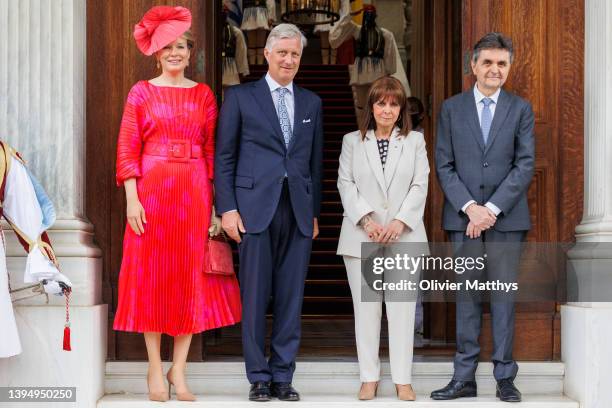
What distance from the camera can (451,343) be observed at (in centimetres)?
713

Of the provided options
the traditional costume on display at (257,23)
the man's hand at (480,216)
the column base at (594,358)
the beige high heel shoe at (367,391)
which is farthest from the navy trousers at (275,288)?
the traditional costume on display at (257,23)

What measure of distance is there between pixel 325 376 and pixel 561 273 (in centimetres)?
163

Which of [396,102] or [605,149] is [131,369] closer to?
[396,102]

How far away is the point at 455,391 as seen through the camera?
19.2 ft

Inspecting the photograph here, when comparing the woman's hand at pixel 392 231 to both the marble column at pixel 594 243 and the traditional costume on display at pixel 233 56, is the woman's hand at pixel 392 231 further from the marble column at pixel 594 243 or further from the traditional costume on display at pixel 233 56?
the traditional costume on display at pixel 233 56

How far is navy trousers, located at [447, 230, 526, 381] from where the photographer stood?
5.78 m

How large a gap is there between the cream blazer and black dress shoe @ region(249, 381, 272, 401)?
0.87 m

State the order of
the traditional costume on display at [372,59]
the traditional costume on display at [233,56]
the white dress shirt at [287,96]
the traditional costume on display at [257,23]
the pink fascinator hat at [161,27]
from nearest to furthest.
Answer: the pink fascinator hat at [161,27] → the white dress shirt at [287,96] → the traditional costume on display at [233,56] → the traditional costume on display at [372,59] → the traditional costume on display at [257,23]

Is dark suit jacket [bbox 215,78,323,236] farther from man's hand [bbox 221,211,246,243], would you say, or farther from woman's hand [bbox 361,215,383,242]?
woman's hand [bbox 361,215,383,242]

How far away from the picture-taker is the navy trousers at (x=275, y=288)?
5.72 meters

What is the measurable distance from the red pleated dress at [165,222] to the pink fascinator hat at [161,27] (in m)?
0.23

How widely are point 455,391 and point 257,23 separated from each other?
29.9ft

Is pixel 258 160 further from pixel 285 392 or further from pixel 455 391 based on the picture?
pixel 455 391

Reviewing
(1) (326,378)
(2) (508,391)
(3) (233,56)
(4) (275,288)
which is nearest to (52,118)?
(4) (275,288)
